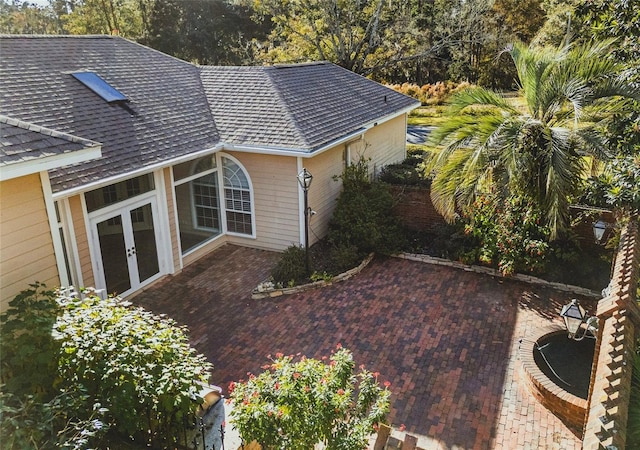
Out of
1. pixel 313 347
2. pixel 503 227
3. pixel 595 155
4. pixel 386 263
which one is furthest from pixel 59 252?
pixel 595 155

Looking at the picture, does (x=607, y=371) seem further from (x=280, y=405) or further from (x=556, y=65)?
(x=556, y=65)

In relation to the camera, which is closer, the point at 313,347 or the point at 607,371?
the point at 607,371

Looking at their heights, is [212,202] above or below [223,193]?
below

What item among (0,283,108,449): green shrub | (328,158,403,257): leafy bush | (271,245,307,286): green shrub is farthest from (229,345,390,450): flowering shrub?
(328,158,403,257): leafy bush

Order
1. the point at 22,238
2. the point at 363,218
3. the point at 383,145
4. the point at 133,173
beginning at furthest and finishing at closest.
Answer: the point at 383,145, the point at 363,218, the point at 133,173, the point at 22,238

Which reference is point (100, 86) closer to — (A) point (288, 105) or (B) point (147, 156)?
(B) point (147, 156)

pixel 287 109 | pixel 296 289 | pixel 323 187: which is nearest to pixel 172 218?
pixel 296 289
